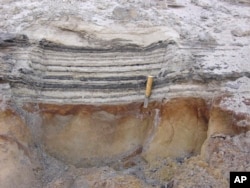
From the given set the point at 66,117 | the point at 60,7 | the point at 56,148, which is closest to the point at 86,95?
the point at 66,117

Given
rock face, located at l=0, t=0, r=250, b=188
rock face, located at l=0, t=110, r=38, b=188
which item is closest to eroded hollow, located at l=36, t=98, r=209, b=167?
rock face, located at l=0, t=0, r=250, b=188

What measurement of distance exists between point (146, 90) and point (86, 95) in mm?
387

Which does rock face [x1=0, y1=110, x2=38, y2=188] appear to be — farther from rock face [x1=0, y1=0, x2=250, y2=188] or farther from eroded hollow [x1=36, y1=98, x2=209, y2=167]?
eroded hollow [x1=36, y1=98, x2=209, y2=167]

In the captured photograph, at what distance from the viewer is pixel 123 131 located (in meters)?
2.83

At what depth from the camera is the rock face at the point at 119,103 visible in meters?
2.52

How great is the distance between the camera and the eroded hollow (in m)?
2.74

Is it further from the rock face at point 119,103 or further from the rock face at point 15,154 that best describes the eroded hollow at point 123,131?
the rock face at point 15,154

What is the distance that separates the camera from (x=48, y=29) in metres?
3.19

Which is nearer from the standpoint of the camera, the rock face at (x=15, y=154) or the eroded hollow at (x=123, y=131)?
the rock face at (x=15, y=154)

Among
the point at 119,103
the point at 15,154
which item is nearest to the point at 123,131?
the point at 119,103

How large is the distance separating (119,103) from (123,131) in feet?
0.60

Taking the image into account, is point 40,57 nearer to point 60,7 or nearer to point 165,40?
point 60,7

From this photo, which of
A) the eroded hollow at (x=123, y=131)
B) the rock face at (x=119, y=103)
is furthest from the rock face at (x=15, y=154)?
the eroded hollow at (x=123, y=131)

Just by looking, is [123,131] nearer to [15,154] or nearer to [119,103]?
[119,103]
